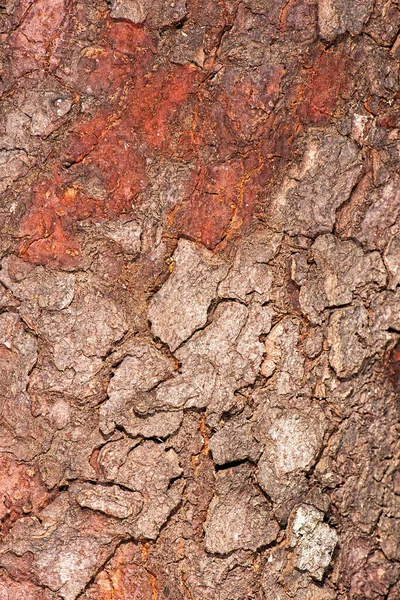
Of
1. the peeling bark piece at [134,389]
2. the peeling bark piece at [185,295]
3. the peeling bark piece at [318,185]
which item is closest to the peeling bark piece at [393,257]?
the peeling bark piece at [318,185]

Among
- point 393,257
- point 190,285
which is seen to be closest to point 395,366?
point 393,257

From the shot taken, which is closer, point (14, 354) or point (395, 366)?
point (14, 354)

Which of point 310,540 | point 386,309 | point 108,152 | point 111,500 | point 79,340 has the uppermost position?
point 108,152

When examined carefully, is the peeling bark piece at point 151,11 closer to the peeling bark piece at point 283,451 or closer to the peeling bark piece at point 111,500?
the peeling bark piece at point 283,451

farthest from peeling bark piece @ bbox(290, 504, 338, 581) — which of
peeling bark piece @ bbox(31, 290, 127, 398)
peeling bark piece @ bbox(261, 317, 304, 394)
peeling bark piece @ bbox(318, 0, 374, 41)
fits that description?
peeling bark piece @ bbox(318, 0, 374, 41)

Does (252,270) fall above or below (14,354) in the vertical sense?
below

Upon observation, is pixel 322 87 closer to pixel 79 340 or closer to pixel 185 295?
pixel 185 295

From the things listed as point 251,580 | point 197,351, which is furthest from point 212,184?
point 251,580

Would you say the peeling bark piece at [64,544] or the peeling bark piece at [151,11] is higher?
the peeling bark piece at [151,11]
